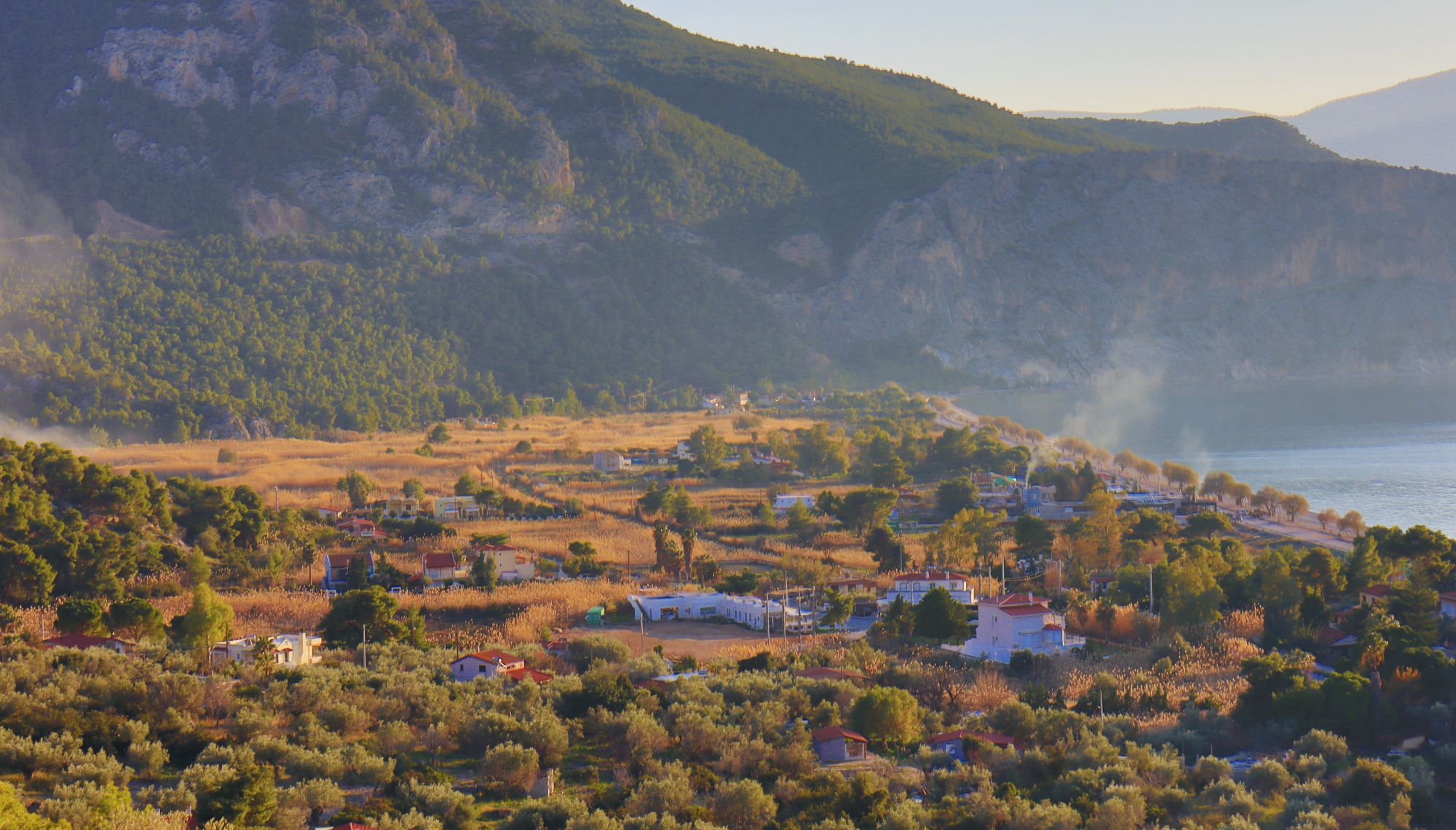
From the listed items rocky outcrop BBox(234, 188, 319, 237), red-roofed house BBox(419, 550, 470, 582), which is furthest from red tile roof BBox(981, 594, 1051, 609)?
rocky outcrop BBox(234, 188, 319, 237)

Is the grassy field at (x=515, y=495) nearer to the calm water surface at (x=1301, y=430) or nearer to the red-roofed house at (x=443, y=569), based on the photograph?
the red-roofed house at (x=443, y=569)

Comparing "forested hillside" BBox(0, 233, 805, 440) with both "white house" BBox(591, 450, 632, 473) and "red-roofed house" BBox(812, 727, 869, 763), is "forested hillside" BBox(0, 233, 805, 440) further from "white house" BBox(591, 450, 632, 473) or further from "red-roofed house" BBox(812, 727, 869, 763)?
"red-roofed house" BBox(812, 727, 869, 763)

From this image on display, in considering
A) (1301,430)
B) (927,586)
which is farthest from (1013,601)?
(1301,430)

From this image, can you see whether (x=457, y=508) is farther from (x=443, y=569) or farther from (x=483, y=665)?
(x=483, y=665)

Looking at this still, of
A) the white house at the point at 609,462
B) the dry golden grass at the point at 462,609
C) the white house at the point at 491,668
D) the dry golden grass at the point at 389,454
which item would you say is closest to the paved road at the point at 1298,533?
A: the dry golden grass at the point at 462,609

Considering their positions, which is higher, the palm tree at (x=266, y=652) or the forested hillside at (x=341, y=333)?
the forested hillside at (x=341, y=333)
